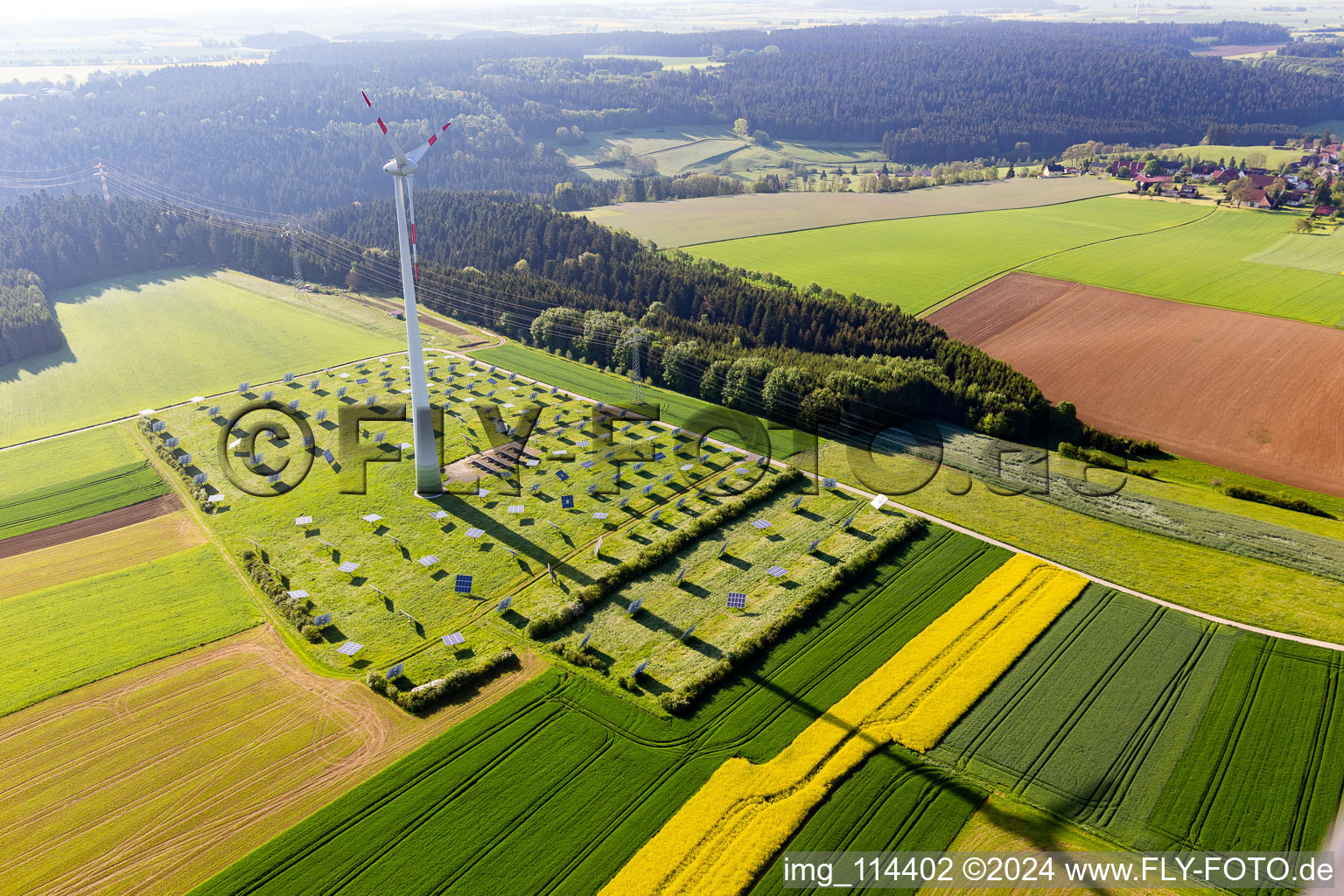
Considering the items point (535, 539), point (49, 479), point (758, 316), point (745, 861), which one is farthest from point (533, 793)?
point (758, 316)

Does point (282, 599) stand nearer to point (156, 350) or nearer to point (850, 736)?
point (850, 736)

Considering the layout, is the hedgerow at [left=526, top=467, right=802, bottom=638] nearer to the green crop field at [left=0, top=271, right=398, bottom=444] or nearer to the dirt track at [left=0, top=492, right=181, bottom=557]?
the dirt track at [left=0, top=492, right=181, bottom=557]

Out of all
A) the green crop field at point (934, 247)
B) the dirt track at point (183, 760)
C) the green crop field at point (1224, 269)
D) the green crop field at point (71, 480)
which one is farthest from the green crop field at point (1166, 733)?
the green crop field at point (1224, 269)

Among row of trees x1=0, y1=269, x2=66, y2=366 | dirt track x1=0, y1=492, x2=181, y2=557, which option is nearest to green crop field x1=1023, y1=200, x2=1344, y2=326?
dirt track x1=0, y1=492, x2=181, y2=557

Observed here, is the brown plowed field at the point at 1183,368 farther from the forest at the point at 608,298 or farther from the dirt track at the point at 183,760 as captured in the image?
the dirt track at the point at 183,760

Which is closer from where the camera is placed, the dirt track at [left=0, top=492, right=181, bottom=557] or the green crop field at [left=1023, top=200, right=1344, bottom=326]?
the dirt track at [left=0, top=492, right=181, bottom=557]

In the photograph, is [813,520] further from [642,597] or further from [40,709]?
[40,709]
